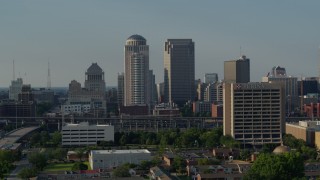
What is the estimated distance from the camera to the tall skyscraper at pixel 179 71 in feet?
394

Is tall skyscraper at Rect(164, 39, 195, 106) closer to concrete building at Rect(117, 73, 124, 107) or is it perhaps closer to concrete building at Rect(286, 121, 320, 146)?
concrete building at Rect(117, 73, 124, 107)

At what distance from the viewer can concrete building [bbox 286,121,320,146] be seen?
5647cm

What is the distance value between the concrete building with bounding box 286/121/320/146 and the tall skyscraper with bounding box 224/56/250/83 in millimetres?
43720

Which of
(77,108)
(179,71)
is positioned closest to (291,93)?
(179,71)

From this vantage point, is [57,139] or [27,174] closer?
[27,174]

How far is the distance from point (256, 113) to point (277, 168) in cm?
2492

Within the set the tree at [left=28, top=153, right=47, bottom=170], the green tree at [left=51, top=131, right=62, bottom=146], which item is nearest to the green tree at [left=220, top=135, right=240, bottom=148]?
the green tree at [left=51, top=131, right=62, bottom=146]

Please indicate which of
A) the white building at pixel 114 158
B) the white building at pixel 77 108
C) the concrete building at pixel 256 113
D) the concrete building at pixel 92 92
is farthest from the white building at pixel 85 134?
the white building at pixel 77 108

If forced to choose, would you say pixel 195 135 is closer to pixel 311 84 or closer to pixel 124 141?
pixel 124 141

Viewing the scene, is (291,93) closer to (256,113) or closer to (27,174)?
(256,113)

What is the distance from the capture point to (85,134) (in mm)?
61062

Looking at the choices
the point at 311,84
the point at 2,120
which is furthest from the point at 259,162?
the point at 311,84

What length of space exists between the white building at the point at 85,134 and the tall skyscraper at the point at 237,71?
49.6 metres

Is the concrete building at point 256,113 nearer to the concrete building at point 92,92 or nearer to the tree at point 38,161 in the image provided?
the tree at point 38,161
